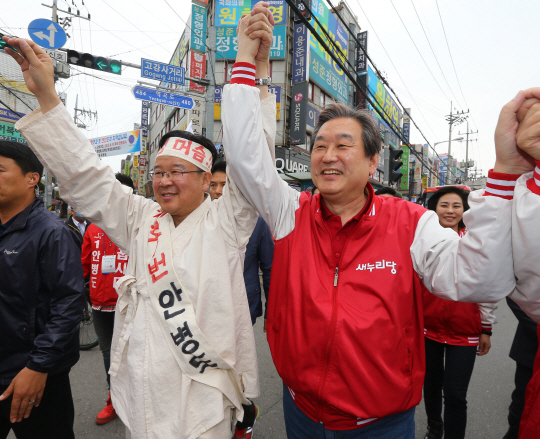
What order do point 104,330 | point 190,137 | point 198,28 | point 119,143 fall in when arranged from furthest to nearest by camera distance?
point 119,143 < point 198,28 < point 104,330 < point 190,137

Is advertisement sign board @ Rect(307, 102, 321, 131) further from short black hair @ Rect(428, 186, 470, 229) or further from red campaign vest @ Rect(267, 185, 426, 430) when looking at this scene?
red campaign vest @ Rect(267, 185, 426, 430)

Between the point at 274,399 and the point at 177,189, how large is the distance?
8.67ft

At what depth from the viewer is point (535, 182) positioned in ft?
2.82

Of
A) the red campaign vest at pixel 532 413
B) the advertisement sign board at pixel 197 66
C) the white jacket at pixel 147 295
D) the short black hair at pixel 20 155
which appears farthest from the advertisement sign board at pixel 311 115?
the red campaign vest at pixel 532 413

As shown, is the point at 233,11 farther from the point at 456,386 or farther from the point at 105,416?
the point at 456,386

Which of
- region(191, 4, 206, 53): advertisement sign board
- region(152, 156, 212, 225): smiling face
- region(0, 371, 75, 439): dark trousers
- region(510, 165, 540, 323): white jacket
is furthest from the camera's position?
region(191, 4, 206, 53): advertisement sign board

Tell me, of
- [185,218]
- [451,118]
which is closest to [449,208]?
[185,218]

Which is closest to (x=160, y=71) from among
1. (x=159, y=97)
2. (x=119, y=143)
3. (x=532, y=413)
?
(x=159, y=97)

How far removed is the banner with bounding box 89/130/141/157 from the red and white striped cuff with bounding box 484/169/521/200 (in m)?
10.7

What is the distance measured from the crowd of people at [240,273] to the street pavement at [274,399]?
1.37 metres

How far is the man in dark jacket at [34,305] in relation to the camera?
1.64 meters

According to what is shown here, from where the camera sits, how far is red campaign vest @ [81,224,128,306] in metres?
2.96

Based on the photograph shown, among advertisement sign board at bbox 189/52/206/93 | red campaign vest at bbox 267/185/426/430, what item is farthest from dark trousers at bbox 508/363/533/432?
advertisement sign board at bbox 189/52/206/93

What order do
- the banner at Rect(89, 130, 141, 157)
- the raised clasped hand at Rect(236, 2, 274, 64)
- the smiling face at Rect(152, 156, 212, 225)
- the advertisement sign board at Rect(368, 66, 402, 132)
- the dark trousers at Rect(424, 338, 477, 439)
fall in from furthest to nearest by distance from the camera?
1. the advertisement sign board at Rect(368, 66, 402, 132)
2. the banner at Rect(89, 130, 141, 157)
3. the dark trousers at Rect(424, 338, 477, 439)
4. the smiling face at Rect(152, 156, 212, 225)
5. the raised clasped hand at Rect(236, 2, 274, 64)
